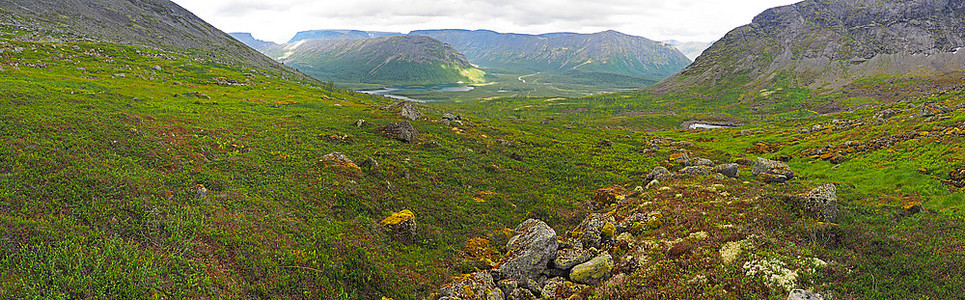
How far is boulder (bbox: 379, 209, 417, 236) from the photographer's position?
2386 centimetres

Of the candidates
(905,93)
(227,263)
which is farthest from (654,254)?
(905,93)

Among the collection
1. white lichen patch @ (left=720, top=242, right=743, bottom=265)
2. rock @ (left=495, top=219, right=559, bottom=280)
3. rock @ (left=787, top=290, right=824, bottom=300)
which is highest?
rock @ (left=787, top=290, right=824, bottom=300)

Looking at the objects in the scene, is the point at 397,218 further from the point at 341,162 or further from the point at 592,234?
the point at 592,234

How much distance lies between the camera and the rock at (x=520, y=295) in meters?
18.3

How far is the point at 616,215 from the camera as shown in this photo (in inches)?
1147

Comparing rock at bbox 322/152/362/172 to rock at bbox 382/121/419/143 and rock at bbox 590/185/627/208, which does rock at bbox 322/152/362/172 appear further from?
rock at bbox 590/185/627/208

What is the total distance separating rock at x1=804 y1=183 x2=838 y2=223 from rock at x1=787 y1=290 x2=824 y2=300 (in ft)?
36.2

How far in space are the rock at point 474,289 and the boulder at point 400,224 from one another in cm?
632

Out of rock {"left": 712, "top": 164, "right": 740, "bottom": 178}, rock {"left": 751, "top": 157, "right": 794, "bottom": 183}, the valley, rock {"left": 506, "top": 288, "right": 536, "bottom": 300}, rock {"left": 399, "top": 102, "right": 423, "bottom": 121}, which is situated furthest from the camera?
rock {"left": 399, "top": 102, "right": 423, "bottom": 121}

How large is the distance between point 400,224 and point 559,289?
1168 centimetres

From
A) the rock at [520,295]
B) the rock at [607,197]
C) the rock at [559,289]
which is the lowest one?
the rock at [607,197]

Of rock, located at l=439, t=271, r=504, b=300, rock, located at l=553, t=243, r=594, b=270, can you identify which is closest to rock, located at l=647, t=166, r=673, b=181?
rock, located at l=553, t=243, r=594, b=270

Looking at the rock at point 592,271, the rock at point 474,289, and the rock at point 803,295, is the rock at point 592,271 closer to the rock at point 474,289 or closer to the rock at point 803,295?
the rock at point 474,289

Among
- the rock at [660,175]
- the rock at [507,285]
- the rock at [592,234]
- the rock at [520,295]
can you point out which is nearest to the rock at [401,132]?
the rock at [592,234]
